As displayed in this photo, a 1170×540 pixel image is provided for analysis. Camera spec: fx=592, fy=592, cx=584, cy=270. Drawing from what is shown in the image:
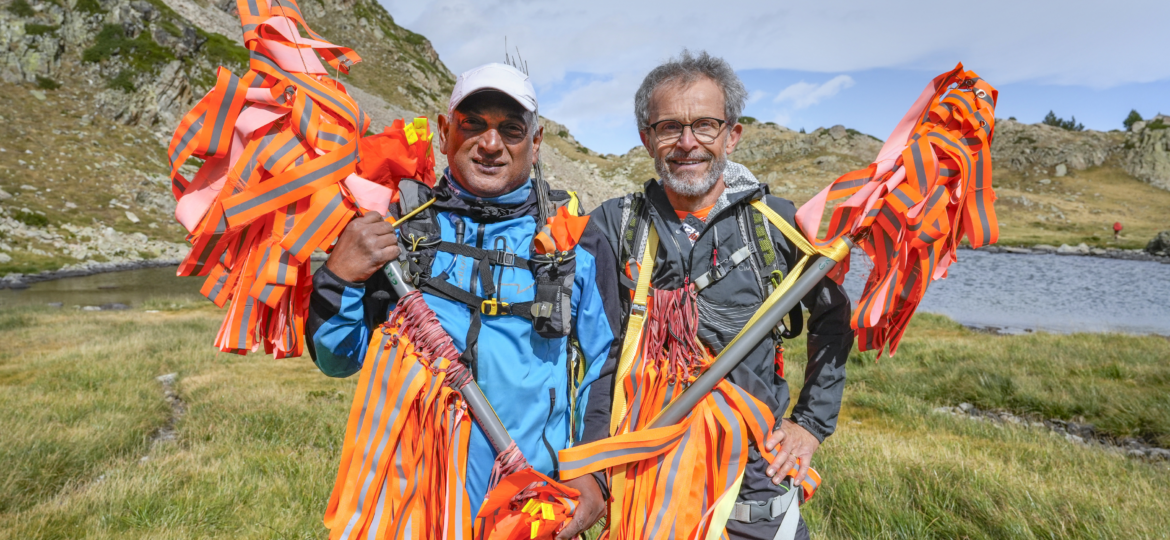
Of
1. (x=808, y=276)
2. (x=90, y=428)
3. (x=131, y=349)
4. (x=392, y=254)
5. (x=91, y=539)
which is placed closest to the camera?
(x=392, y=254)

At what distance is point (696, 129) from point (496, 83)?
83cm

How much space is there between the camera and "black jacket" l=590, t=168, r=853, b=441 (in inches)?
88.1

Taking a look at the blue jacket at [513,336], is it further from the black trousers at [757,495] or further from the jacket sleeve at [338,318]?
the black trousers at [757,495]

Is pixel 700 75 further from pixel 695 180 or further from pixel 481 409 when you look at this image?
pixel 481 409

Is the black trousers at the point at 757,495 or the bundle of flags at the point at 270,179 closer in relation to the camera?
the bundle of flags at the point at 270,179

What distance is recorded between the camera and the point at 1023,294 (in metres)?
22.7

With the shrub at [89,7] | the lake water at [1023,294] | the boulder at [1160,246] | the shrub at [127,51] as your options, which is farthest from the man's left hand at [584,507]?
the shrub at [89,7]

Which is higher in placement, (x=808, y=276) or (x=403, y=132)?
(x=403, y=132)

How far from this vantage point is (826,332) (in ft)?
7.77

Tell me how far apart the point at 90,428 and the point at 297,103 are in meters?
5.20

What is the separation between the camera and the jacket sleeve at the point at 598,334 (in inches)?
82.1

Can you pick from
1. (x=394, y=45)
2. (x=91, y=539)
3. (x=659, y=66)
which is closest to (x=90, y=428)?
(x=91, y=539)

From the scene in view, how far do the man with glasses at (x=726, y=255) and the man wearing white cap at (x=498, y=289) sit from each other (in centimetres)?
25

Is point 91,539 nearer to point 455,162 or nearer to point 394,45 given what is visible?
point 455,162
